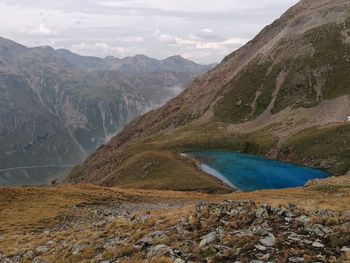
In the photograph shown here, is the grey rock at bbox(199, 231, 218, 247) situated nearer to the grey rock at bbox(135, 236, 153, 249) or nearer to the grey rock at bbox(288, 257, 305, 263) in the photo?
the grey rock at bbox(135, 236, 153, 249)

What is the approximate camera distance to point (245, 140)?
18975 centimetres

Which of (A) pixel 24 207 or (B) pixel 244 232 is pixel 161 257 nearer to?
(B) pixel 244 232

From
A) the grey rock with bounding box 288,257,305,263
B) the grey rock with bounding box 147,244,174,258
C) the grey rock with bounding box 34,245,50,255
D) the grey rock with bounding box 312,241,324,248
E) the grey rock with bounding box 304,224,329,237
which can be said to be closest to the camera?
the grey rock with bounding box 288,257,305,263

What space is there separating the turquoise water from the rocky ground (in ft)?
286

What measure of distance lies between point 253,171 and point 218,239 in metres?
118

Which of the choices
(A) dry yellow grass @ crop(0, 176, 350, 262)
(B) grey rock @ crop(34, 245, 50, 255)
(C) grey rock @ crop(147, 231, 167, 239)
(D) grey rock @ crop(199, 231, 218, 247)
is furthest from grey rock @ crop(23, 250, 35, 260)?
(D) grey rock @ crop(199, 231, 218, 247)

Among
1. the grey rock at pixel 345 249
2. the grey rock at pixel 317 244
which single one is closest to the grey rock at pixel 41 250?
the grey rock at pixel 317 244

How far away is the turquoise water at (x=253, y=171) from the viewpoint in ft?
396

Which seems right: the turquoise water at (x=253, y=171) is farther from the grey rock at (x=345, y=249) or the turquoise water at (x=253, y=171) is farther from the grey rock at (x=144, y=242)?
the grey rock at (x=345, y=249)

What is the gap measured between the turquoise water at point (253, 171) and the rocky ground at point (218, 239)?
286 ft

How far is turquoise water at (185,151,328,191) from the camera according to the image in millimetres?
120700

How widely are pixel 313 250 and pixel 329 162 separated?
129912mm

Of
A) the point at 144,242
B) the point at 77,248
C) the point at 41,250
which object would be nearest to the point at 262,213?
the point at 144,242

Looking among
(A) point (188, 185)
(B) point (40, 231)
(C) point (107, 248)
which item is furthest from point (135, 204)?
(A) point (188, 185)
